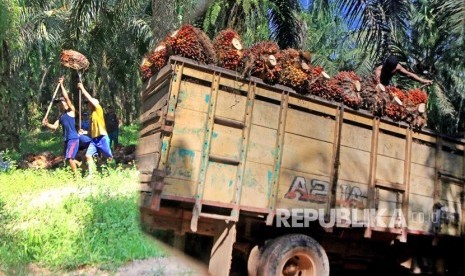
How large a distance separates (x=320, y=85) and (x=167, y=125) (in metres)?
1.83

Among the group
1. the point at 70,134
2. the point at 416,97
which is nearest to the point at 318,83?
the point at 416,97

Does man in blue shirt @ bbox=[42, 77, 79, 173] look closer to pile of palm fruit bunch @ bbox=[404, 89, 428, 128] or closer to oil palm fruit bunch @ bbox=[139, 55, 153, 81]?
oil palm fruit bunch @ bbox=[139, 55, 153, 81]

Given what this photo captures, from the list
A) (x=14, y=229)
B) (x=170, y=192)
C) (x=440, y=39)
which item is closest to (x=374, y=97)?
(x=170, y=192)

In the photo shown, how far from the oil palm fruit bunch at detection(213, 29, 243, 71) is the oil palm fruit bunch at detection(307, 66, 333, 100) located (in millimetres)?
840

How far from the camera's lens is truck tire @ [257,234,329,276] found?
4.89m

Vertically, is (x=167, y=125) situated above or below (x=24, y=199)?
above

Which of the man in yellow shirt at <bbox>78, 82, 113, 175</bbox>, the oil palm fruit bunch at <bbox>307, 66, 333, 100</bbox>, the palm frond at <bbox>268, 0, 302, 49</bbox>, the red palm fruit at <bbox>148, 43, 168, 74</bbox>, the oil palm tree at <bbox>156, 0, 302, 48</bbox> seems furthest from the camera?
the palm frond at <bbox>268, 0, 302, 49</bbox>

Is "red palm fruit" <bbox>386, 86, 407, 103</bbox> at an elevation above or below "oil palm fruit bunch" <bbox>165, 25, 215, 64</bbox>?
above

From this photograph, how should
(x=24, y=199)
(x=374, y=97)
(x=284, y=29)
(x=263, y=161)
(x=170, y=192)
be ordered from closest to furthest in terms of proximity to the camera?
(x=170, y=192)
(x=263, y=161)
(x=374, y=97)
(x=24, y=199)
(x=284, y=29)

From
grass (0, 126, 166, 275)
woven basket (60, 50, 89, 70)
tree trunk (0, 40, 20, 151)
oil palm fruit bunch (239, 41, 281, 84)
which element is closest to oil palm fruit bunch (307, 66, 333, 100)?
oil palm fruit bunch (239, 41, 281, 84)

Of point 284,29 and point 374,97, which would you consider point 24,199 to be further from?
point 284,29

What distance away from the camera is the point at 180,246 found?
5535mm

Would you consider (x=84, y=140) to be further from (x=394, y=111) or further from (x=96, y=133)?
(x=394, y=111)

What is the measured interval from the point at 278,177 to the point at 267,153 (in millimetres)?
271
